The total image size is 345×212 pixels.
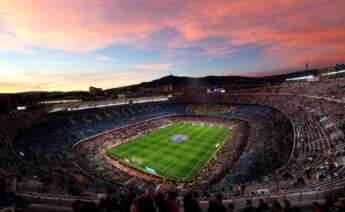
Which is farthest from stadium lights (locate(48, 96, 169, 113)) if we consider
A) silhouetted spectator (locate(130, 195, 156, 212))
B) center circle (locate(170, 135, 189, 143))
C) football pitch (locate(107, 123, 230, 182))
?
silhouetted spectator (locate(130, 195, 156, 212))

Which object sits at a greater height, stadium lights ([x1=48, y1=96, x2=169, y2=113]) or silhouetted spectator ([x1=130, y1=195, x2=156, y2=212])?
silhouetted spectator ([x1=130, y1=195, x2=156, y2=212])

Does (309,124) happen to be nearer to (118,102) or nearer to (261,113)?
(261,113)

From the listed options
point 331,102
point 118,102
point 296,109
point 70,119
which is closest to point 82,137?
point 70,119

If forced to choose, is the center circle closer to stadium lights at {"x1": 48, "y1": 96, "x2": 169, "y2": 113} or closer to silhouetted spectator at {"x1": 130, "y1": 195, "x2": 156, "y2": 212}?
stadium lights at {"x1": 48, "y1": 96, "x2": 169, "y2": 113}

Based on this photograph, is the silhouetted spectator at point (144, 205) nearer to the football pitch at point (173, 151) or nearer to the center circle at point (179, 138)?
the football pitch at point (173, 151)

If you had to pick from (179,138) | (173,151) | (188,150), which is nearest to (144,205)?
(173,151)

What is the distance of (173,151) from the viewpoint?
3953 centimetres

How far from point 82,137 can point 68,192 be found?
28659 millimetres

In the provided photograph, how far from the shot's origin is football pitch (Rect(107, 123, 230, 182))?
31.7 meters

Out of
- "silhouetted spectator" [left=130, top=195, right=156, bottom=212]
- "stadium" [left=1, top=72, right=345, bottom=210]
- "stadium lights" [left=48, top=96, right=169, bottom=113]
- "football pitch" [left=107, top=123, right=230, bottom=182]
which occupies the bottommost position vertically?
"football pitch" [left=107, top=123, right=230, bottom=182]

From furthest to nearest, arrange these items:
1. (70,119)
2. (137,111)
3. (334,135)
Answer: (137,111)
(70,119)
(334,135)

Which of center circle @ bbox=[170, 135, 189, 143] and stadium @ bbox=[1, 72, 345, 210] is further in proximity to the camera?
center circle @ bbox=[170, 135, 189, 143]

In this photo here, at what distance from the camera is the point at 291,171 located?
19.0m

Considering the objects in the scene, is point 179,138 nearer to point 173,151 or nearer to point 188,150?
point 188,150
